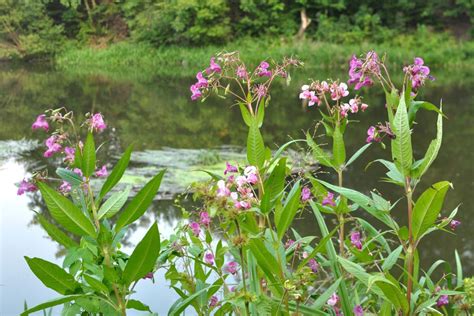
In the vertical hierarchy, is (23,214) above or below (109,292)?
below

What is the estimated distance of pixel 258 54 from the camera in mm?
14742

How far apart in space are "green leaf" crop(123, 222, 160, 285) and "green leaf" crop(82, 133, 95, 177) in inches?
6.3

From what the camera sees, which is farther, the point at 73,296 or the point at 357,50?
the point at 357,50

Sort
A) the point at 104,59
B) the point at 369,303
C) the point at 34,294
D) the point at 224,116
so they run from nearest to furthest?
the point at 369,303
the point at 34,294
the point at 224,116
the point at 104,59

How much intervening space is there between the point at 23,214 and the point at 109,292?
412 centimetres

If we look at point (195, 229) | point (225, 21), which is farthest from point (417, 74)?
point (225, 21)

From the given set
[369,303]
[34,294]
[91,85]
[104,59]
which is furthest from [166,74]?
[369,303]

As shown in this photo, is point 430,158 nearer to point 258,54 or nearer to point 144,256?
point 144,256

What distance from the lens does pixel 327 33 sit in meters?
15.5

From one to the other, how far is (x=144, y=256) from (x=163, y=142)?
22.1 feet

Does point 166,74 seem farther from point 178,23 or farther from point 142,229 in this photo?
point 142,229

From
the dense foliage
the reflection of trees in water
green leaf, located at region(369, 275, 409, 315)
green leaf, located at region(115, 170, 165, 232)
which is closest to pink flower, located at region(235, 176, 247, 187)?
green leaf, located at region(115, 170, 165, 232)

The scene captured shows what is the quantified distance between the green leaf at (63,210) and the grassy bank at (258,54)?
1212 centimetres

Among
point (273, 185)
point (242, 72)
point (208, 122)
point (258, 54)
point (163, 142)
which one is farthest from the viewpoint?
point (258, 54)
